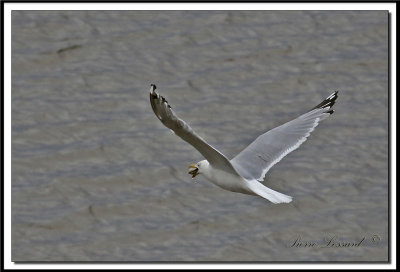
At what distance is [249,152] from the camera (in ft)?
23.1

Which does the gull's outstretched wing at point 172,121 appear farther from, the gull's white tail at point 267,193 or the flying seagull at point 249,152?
the gull's white tail at point 267,193

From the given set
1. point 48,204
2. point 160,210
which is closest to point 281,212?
point 160,210

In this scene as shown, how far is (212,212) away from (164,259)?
62 centimetres

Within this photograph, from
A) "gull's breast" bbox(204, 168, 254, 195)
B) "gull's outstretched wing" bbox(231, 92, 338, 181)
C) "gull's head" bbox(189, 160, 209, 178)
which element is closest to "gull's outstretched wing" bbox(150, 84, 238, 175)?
"gull's breast" bbox(204, 168, 254, 195)

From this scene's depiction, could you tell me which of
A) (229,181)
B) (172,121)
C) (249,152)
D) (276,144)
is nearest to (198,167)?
(229,181)

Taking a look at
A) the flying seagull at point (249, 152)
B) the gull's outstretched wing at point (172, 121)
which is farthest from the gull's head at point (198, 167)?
the gull's outstretched wing at point (172, 121)

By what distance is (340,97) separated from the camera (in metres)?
9.12

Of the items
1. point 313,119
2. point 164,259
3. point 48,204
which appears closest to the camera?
point 313,119

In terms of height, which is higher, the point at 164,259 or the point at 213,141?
the point at 213,141

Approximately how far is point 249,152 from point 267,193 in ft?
2.28

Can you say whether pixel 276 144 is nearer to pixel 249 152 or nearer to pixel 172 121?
pixel 249 152

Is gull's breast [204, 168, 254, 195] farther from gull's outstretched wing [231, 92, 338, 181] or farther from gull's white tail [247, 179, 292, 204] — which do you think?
gull's outstretched wing [231, 92, 338, 181]

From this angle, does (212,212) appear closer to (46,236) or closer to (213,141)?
(213,141)

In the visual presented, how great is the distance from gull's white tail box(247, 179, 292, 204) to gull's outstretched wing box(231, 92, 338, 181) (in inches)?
7.1
